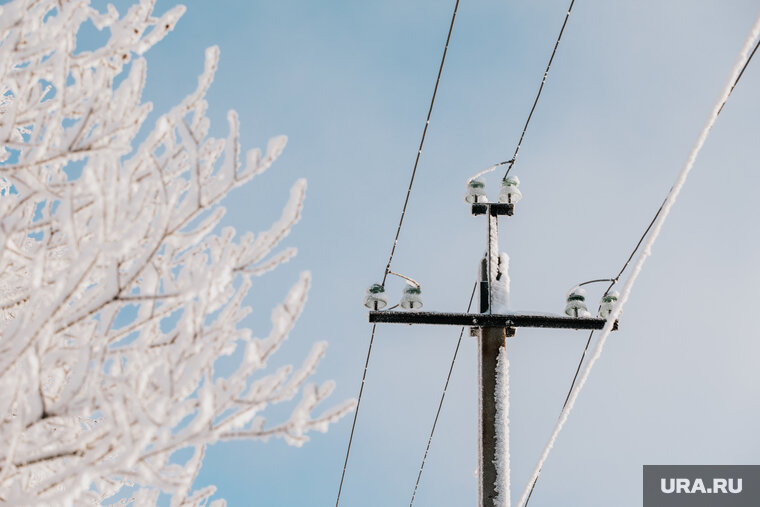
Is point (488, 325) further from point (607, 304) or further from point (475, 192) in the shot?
point (475, 192)

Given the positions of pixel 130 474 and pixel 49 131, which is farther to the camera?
pixel 49 131

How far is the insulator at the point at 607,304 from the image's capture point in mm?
5867

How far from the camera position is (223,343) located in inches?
95.7

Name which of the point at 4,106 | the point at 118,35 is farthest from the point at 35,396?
the point at 4,106

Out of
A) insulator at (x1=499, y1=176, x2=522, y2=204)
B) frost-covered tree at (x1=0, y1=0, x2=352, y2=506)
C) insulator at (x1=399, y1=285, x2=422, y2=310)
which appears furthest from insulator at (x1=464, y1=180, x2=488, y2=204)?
frost-covered tree at (x1=0, y1=0, x2=352, y2=506)

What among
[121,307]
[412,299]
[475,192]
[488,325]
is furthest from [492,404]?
[121,307]

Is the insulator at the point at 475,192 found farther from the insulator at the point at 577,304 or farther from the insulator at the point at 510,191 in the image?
the insulator at the point at 577,304

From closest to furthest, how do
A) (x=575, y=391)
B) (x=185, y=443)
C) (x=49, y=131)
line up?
1. (x=185, y=443)
2. (x=49, y=131)
3. (x=575, y=391)

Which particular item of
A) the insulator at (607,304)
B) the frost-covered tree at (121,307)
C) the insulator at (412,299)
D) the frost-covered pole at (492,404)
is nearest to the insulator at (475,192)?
the frost-covered pole at (492,404)

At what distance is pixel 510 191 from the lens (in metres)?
6.43

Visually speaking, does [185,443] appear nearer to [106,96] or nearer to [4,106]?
[106,96]

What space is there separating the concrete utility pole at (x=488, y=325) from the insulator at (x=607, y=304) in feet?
0.30

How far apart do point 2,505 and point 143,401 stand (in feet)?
1.89

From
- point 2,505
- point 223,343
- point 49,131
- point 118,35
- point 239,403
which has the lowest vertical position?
point 2,505
